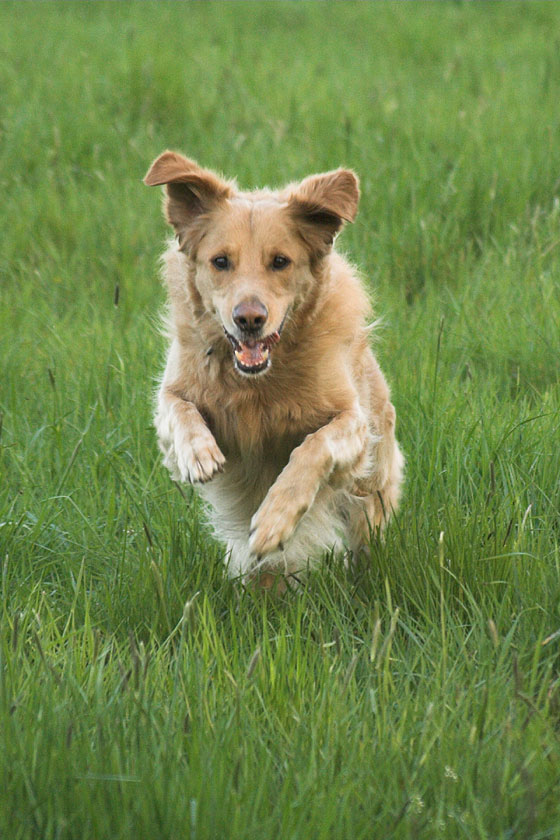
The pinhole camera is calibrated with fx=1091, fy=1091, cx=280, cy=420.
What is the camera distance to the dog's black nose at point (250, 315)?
3670 millimetres

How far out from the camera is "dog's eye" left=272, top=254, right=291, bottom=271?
3943mm

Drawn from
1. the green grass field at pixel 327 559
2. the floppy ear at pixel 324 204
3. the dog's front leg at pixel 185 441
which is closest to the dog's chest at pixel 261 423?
the dog's front leg at pixel 185 441

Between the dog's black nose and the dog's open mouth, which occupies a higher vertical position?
the dog's black nose

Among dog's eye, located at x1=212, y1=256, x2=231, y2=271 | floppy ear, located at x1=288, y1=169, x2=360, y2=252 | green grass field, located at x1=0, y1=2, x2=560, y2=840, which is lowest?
green grass field, located at x1=0, y1=2, x2=560, y2=840

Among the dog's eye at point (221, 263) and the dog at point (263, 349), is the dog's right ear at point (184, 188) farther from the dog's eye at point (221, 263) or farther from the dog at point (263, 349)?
the dog's eye at point (221, 263)

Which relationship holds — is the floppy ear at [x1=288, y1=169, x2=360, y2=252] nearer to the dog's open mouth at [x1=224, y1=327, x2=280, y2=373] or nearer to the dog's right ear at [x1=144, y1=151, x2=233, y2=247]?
the dog's right ear at [x1=144, y1=151, x2=233, y2=247]

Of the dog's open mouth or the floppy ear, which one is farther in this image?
the floppy ear

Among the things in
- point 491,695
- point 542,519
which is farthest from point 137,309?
point 491,695

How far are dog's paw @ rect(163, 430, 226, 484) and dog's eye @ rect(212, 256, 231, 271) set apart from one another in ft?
2.04

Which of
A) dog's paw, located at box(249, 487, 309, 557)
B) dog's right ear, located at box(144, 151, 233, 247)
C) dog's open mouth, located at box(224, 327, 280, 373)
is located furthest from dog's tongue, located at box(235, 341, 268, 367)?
dog's right ear, located at box(144, 151, 233, 247)

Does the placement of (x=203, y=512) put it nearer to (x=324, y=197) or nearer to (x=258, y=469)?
(x=258, y=469)

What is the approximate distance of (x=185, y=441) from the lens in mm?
3662

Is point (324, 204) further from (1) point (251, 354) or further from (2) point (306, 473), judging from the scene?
(2) point (306, 473)

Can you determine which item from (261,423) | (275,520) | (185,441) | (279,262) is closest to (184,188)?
(279,262)
